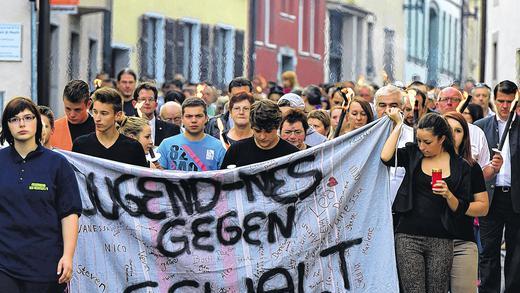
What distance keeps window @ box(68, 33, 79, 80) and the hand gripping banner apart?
18.7m

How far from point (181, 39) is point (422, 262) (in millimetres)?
29014

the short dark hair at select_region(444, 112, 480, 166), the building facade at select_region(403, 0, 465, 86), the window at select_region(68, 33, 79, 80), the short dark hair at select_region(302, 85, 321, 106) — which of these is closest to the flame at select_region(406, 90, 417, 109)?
the short dark hair at select_region(444, 112, 480, 166)

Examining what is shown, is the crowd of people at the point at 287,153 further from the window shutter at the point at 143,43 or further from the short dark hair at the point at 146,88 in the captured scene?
the window shutter at the point at 143,43

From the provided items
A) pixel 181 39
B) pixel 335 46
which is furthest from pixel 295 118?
pixel 335 46

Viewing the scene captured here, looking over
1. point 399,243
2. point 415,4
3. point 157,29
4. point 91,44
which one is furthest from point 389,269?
point 415,4

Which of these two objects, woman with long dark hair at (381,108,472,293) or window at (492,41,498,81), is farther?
Result: window at (492,41,498,81)

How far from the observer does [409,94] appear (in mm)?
12844

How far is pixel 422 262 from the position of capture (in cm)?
1177

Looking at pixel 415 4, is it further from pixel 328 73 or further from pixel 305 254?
pixel 305 254

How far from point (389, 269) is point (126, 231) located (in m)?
1.79

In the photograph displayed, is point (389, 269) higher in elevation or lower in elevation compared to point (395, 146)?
lower

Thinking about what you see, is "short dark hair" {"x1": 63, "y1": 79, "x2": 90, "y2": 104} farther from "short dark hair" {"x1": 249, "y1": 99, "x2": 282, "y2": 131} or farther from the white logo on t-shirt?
"short dark hair" {"x1": 249, "y1": 99, "x2": 282, "y2": 131}

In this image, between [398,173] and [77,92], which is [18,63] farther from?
[398,173]

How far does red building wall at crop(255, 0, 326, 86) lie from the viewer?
48.5 metres
